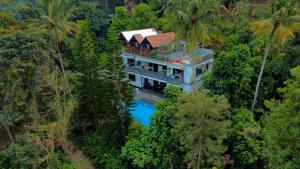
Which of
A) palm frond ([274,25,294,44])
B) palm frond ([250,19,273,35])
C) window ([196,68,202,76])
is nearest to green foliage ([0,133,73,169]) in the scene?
window ([196,68,202,76])

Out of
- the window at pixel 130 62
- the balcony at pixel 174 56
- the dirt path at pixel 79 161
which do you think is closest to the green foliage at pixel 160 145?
the dirt path at pixel 79 161

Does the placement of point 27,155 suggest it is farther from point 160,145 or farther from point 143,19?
point 143,19

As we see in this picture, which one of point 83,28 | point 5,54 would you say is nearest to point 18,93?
point 5,54

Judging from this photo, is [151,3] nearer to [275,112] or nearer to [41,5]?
[41,5]

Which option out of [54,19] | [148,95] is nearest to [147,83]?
[148,95]

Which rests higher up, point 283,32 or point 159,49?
point 283,32

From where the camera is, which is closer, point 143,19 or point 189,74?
point 189,74

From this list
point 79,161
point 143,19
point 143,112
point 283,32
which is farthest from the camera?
point 143,19

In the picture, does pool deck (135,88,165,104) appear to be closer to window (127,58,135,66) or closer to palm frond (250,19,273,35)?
window (127,58,135,66)
